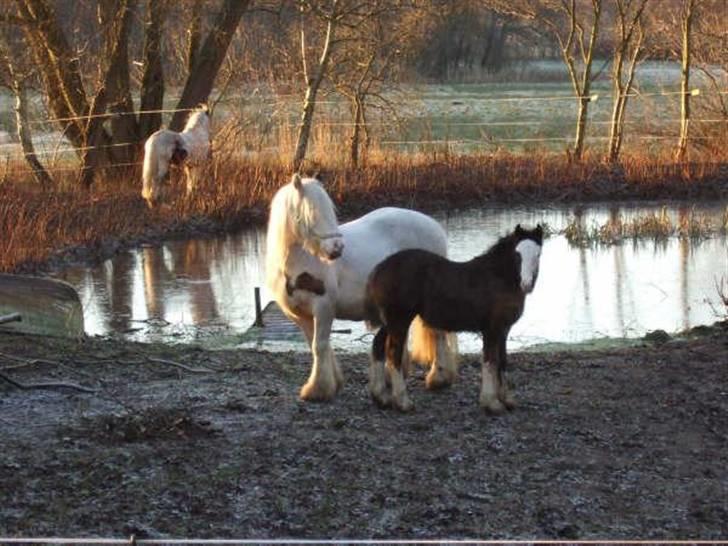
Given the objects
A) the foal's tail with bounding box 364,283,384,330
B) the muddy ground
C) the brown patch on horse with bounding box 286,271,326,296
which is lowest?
the muddy ground

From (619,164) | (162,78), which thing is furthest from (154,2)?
(619,164)

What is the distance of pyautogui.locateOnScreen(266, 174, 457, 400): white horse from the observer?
7484 mm

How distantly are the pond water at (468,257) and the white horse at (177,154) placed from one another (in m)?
1.82

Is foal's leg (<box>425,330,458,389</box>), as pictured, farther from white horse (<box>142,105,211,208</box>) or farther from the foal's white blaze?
white horse (<box>142,105,211,208</box>)

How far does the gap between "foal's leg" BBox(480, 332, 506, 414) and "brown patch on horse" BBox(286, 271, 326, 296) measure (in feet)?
3.69

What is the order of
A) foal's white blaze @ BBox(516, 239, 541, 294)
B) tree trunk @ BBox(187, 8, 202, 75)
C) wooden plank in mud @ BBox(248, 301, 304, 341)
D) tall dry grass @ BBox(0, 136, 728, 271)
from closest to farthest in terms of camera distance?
foal's white blaze @ BBox(516, 239, 541, 294) < wooden plank in mud @ BBox(248, 301, 304, 341) < tall dry grass @ BBox(0, 136, 728, 271) < tree trunk @ BBox(187, 8, 202, 75)

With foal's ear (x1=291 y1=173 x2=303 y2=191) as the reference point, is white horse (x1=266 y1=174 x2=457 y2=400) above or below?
below

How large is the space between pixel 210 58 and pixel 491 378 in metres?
16.5

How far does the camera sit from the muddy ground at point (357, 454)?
18.1 feet

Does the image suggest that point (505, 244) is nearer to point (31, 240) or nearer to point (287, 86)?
point (31, 240)

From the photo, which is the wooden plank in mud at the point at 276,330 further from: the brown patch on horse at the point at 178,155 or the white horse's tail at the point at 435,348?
the brown patch on horse at the point at 178,155

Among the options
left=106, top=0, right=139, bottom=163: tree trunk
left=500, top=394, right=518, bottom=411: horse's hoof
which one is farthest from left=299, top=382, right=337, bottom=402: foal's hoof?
left=106, top=0, right=139, bottom=163: tree trunk

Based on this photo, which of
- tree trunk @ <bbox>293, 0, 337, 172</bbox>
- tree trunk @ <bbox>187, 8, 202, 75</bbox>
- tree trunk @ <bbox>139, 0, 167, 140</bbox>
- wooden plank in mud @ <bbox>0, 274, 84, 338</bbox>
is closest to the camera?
wooden plank in mud @ <bbox>0, 274, 84, 338</bbox>

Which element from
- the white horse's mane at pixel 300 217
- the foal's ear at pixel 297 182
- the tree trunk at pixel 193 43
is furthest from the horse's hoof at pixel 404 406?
the tree trunk at pixel 193 43
